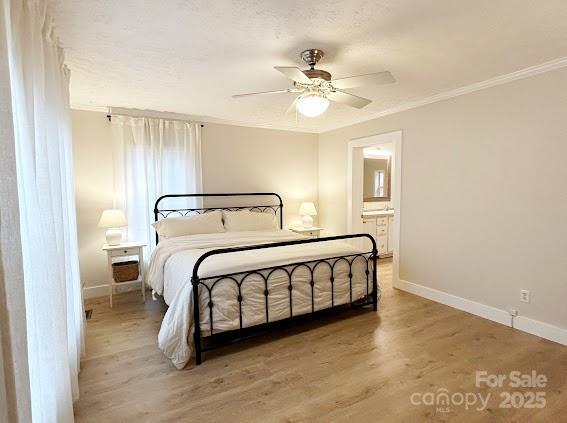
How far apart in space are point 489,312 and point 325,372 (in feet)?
6.64

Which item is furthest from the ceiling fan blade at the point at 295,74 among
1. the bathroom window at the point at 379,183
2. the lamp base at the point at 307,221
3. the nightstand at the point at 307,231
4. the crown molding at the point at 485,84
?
the bathroom window at the point at 379,183

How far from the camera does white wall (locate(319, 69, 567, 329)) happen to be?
8.90ft

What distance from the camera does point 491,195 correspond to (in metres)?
3.13

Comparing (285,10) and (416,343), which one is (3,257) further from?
(416,343)

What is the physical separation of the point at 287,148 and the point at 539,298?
152 inches

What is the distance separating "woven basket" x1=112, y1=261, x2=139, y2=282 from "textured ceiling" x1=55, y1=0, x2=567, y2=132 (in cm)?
196

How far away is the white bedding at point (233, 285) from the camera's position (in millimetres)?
2438

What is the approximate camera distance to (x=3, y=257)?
32.0 inches

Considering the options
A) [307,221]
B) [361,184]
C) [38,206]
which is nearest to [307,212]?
[307,221]

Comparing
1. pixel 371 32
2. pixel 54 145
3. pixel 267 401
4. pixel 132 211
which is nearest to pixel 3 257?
pixel 54 145

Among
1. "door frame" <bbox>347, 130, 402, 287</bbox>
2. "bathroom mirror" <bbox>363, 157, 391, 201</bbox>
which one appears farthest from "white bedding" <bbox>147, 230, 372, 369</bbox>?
"bathroom mirror" <bbox>363, 157, 391, 201</bbox>

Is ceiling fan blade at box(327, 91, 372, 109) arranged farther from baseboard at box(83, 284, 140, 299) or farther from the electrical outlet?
baseboard at box(83, 284, 140, 299)

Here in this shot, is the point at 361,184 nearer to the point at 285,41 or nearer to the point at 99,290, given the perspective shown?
the point at 285,41

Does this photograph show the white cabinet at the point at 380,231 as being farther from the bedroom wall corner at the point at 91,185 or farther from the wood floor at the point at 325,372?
the bedroom wall corner at the point at 91,185
